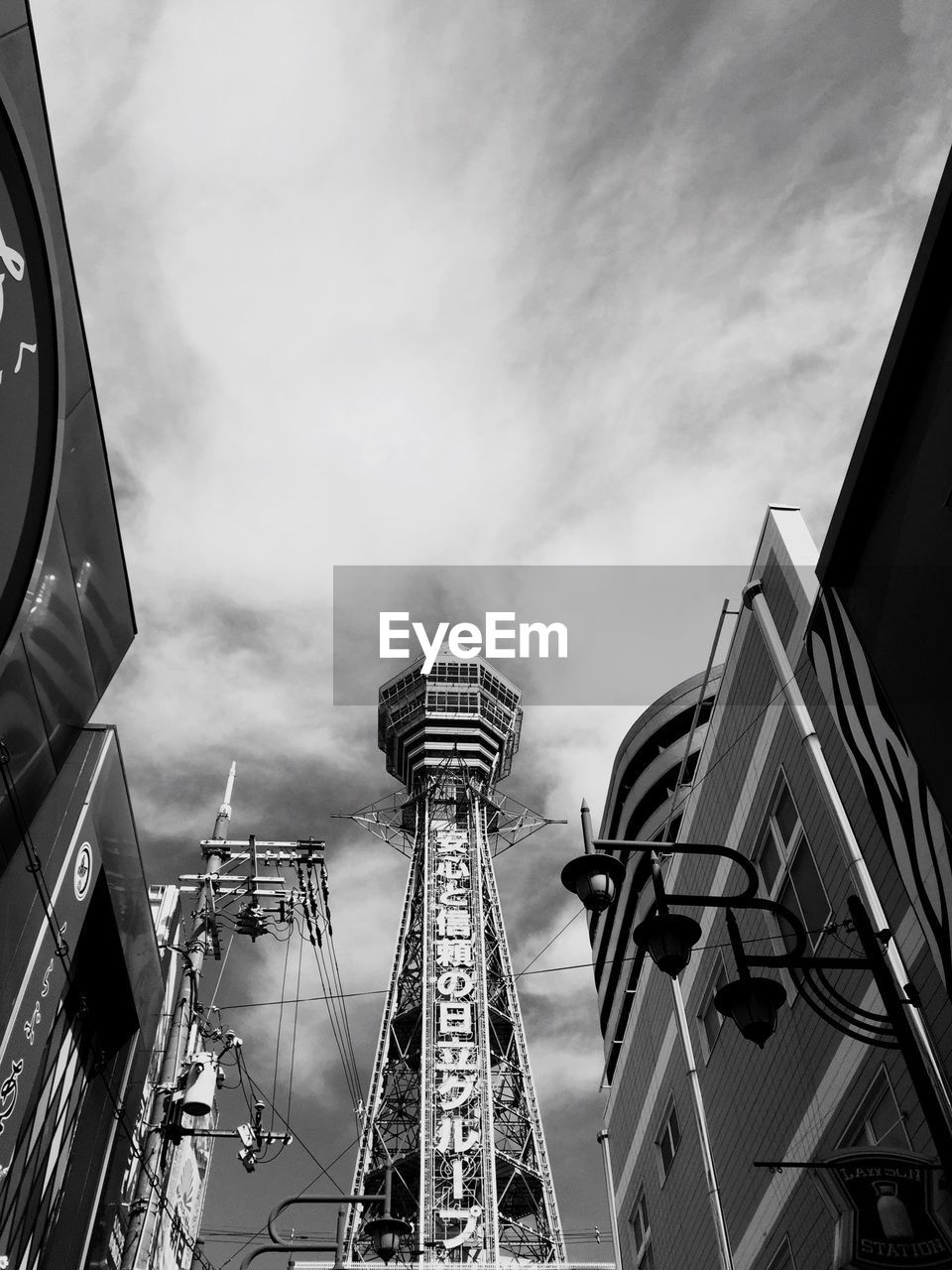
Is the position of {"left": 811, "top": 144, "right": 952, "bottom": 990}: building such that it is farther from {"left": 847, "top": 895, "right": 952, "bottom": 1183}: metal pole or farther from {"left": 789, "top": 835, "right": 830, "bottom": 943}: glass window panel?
{"left": 789, "top": 835, "right": 830, "bottom": 943}: glass window panel

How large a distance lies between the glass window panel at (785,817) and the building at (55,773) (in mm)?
8978

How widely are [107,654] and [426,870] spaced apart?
6123 cm

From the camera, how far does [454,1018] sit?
206 ft

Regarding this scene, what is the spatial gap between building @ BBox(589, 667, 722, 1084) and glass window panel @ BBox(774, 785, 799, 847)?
1354 cm

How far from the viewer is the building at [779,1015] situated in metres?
10.4

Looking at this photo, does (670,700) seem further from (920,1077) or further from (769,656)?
(920,1077)

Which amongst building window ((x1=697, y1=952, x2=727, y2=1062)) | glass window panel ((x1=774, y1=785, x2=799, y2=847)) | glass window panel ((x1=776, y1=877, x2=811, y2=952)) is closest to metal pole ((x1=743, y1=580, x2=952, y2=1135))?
glass window panel ((x1=774, y1=785, x2=799, y2=847))

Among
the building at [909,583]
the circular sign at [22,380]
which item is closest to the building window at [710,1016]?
the building at [909,583]

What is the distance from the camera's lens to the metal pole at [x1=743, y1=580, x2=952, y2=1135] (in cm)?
849

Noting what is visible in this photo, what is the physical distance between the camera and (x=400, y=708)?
85.2 metres

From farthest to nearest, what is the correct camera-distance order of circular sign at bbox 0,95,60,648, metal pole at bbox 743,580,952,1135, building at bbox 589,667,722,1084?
1. building at bbox 589,667,722,1084
2. circular sign at bbox 0,95,60,648
3. metal pole at bbox 743,580,952,1135

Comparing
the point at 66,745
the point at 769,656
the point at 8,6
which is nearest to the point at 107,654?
the point at 66,745

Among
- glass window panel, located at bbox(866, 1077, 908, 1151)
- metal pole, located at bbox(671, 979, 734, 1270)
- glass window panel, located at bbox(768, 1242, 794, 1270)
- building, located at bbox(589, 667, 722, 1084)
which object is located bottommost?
glass window panel, located at bbox(768, 1242, 794, 1270)

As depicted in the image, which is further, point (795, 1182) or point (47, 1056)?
point (47, 1056)
